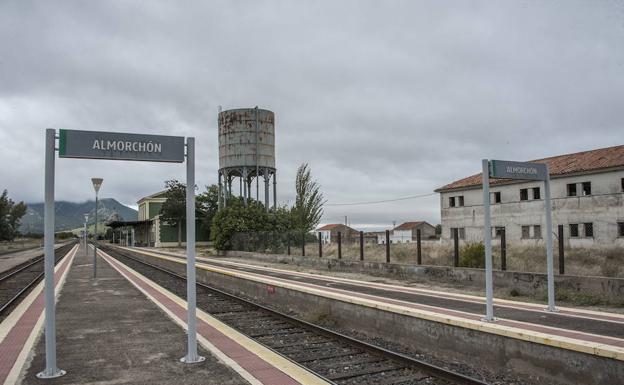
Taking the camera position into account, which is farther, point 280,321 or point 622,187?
point 622,187

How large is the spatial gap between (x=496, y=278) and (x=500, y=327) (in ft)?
23.8

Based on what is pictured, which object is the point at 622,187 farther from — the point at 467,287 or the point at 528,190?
the point at 467,287

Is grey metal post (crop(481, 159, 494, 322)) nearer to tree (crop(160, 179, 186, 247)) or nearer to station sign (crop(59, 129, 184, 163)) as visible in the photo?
station sign (crop(59, 129, 184, 163))

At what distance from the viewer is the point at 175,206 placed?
211 ft

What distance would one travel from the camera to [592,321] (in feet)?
26.1

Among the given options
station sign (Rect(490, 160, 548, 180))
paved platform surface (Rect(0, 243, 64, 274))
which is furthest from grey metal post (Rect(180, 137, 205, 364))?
paved platform surface (Rect(0, 243, 64, 274))

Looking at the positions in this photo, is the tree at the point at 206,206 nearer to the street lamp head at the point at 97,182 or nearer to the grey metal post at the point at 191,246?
the street lamp head at the point at 97,182

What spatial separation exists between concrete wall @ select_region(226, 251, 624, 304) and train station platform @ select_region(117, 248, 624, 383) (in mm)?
1679

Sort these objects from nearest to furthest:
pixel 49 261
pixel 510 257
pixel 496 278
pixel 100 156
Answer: pixel 49 261 < pixel 100 156 < pixel 496 278 < pixel 510 257

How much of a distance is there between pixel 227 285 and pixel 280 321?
6785 mm

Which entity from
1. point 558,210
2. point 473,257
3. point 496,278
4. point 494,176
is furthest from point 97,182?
point 558,210

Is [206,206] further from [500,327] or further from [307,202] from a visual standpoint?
[500,327]

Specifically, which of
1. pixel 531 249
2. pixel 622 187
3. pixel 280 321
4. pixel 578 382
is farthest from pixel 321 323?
pixel 622 187

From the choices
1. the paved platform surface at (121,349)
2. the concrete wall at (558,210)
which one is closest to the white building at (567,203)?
the concrete wall at (558,210)
